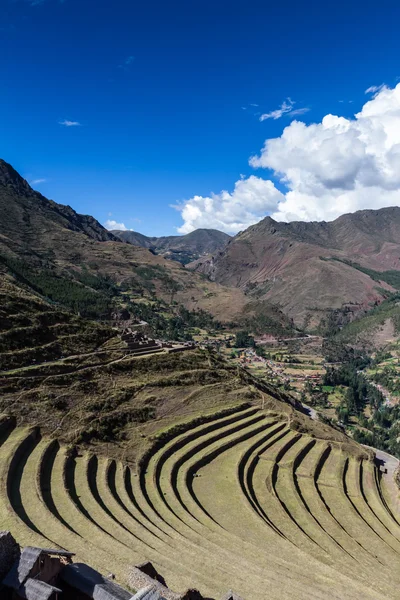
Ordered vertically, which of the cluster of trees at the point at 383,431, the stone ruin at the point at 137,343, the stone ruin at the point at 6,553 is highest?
the stone ruin at the point at 137,343

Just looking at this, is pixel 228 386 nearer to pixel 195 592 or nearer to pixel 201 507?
pixel 201 507

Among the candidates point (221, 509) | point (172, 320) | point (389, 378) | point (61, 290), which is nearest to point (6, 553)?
point (221, 509)

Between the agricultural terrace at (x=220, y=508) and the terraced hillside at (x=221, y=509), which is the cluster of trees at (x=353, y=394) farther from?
the terraced hillside at (x=221, y=509)

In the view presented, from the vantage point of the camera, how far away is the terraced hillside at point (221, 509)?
74.7 ft

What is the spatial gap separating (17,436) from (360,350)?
586 ft

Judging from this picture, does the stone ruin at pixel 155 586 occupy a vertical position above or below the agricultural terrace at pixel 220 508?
above

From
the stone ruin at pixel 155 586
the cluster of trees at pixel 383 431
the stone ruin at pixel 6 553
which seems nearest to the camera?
the stone ruin at pixel 6 553

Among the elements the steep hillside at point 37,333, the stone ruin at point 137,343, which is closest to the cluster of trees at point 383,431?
the stone ruin at point 137,343

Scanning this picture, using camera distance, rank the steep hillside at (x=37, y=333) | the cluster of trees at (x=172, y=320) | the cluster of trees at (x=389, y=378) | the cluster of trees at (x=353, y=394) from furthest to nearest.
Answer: the cluster of trees at (x=172, y=320) → the cluster of trees at (x=389, y=378) → the cluster of trees at (x=353, y=394) → the steep hillside at (x=37, y=333)

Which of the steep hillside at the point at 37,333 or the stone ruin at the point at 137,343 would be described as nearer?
the steep hillside at the point at 37,333

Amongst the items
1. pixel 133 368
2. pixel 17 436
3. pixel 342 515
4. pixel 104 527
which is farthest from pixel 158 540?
pixel 133 368

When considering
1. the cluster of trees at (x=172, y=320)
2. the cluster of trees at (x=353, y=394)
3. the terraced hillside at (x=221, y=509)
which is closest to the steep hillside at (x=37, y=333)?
the terraced hillside at (x=221, y=509)

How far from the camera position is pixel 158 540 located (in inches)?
971

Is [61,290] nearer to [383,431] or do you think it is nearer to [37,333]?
[37,333]
